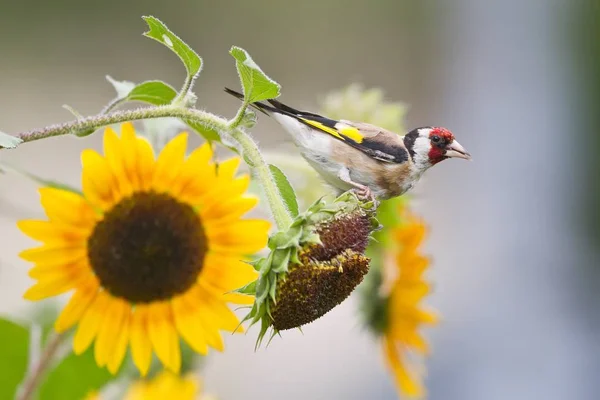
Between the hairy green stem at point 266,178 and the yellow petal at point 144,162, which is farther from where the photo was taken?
the yellow petal at point 144,162

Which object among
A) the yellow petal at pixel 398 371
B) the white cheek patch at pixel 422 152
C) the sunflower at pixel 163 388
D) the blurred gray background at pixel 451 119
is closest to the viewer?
the white cheek patch at pixel 422 152

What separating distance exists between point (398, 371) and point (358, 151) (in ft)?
1.03

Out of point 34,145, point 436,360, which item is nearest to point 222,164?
point 34,145

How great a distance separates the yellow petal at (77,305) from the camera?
1.67 feet

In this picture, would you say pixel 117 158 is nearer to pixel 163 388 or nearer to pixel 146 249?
pixel 146 249

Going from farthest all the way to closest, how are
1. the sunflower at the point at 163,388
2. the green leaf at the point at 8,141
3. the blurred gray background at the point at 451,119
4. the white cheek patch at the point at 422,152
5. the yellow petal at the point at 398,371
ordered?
the blurred gray background at the point at 451,119 < the yellow petal at the point at 398,371 < the sunflower at the point at 163,388 < the white cheek patch at the point at 422,152 < the green leaf at the point at 8,141

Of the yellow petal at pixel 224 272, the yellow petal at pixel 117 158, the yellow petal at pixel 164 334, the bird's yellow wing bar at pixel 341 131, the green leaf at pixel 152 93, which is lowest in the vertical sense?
the yellow petal at pixel 164 334

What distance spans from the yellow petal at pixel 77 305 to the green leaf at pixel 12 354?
0.08 ft

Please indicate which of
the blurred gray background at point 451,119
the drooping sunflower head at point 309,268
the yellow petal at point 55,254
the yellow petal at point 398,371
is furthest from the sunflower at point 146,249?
the blurred gray background at point 451,119

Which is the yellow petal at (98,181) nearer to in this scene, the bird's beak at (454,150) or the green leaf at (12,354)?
the green leaf at (12,354)

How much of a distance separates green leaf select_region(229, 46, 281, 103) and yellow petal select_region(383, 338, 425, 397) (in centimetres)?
40

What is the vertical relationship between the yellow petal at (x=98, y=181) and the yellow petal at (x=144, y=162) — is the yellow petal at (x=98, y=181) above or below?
below

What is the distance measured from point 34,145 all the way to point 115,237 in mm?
1592

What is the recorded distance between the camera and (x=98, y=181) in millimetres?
509
